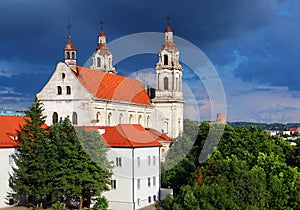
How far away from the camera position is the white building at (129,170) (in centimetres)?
4716

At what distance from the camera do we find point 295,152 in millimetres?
51188

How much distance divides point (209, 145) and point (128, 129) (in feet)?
35.3

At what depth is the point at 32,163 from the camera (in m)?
44.8

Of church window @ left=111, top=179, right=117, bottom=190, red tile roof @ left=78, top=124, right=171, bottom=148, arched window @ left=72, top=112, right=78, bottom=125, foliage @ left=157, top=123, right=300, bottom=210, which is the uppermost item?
arched window @ left=72, top=112, right=78, bottom=125

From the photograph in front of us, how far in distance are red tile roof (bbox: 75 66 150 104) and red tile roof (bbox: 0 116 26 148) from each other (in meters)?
9.28

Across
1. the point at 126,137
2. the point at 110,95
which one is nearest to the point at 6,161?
the point at 126,137

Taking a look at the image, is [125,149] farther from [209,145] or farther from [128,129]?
[209,145]

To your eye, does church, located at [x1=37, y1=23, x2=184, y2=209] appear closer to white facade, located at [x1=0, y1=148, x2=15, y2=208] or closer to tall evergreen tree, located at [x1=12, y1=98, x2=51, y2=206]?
tall evergreen tree, located at [x1=12, y1=98, x2=51, y2=206]

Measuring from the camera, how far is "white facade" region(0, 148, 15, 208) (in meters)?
47.8

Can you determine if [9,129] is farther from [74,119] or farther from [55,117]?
[74,119]

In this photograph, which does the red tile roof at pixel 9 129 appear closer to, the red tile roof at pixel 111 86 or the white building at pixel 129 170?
the white building at pixel 129 170

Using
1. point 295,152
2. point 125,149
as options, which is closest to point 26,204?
point 125,149

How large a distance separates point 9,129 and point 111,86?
17.0 meters

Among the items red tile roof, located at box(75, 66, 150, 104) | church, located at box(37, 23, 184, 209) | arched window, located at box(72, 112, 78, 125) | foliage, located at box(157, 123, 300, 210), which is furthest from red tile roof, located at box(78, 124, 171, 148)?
red tile roof, located at box(75, 66, 150, 104)
